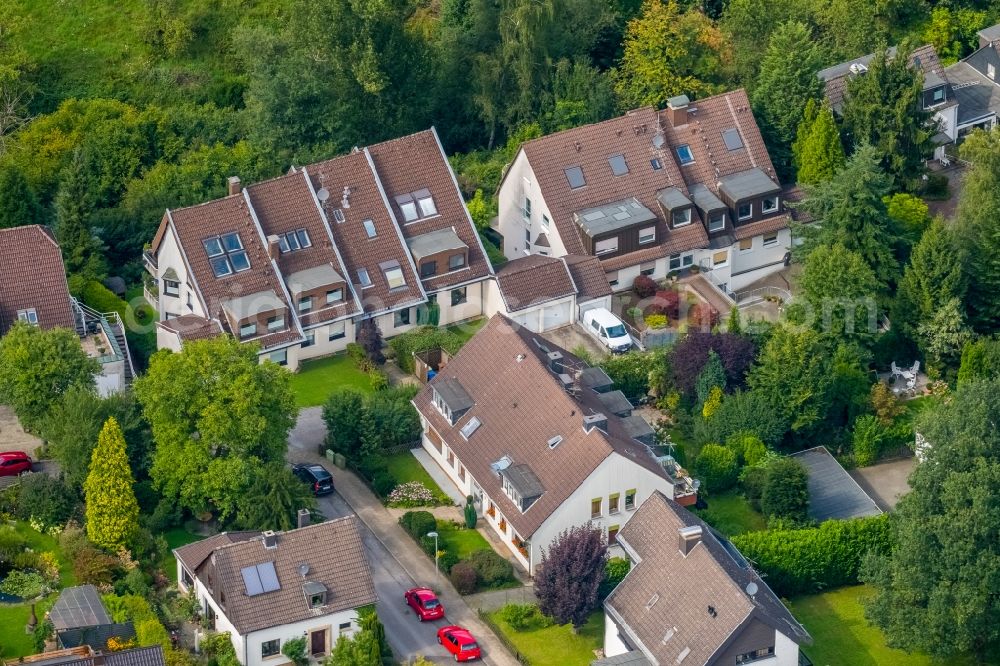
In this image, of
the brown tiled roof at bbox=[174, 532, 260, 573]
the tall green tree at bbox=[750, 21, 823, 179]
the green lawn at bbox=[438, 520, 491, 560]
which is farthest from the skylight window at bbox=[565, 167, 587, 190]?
the brown tiled roof at bbox=[174, 532, 260, 573]

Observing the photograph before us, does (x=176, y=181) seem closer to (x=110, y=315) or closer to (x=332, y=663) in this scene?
(x=110, y=315)

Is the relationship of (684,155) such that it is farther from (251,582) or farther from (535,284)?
(251,582)

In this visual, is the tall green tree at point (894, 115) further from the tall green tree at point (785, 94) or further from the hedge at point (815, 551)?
the hedge at point (815, 551)

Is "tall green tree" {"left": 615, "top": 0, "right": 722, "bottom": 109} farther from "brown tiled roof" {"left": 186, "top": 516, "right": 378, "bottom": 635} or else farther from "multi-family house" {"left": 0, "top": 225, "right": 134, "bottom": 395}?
"brown tiled roof" {"left": 186, "top": 516, "right": 378, "bottom": 635}

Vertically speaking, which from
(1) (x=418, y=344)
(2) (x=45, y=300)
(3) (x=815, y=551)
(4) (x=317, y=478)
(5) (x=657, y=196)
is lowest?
(3) (x=815, y=551)

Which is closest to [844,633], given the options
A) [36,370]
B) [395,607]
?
[395,607]

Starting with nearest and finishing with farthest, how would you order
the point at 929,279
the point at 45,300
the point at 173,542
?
the point at 173,542 → the point at 45,300 → the point at 929,279
